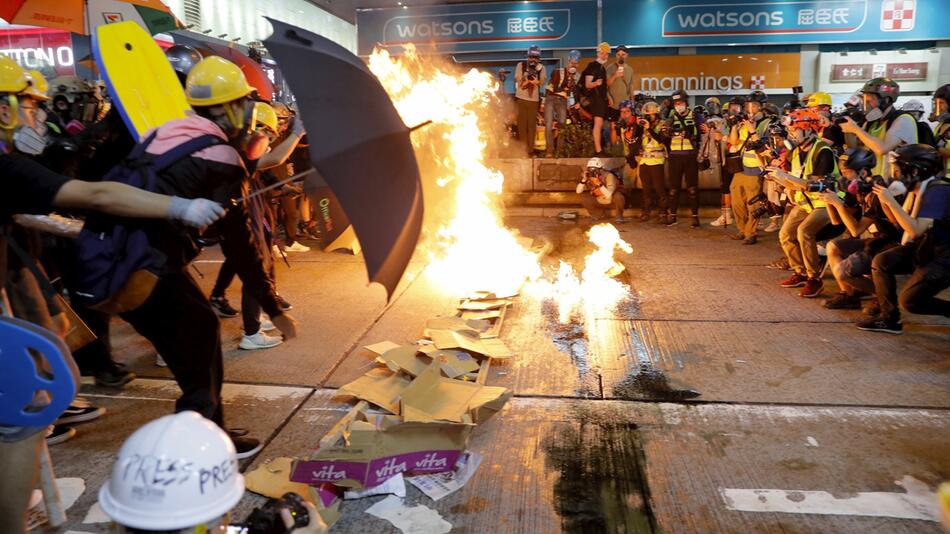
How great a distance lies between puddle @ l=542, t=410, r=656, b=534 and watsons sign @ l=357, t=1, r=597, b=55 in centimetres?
1871

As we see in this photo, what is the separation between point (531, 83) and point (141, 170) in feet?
36.1

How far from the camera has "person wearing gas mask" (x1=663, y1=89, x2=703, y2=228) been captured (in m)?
10.9

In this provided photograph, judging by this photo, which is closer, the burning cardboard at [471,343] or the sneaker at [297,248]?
the burning cardboard at [471,343]

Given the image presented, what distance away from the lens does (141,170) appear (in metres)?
2.95

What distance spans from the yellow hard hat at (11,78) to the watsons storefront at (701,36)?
56.6ft

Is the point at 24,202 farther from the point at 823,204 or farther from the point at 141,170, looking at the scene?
the point at 823,204

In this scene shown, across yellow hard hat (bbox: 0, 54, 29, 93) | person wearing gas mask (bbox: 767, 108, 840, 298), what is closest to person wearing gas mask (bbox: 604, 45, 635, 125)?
person wearing gas mask (bbox: 767, 108, 840, 298)

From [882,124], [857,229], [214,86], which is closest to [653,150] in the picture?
[882,124]

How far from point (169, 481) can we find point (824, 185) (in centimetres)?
658

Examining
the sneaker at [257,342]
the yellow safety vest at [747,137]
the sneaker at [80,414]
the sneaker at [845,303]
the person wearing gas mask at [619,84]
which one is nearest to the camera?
the sneaker at [80,414]

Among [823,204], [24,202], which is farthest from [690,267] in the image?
[24,202]

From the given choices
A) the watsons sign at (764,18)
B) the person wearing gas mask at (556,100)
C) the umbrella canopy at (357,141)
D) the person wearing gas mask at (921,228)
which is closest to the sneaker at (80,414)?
the umbrella canopy at (357,141)

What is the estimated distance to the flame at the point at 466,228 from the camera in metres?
7.18

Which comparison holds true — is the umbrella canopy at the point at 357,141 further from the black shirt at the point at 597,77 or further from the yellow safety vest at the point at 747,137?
the black shirt at the point at 597,77
